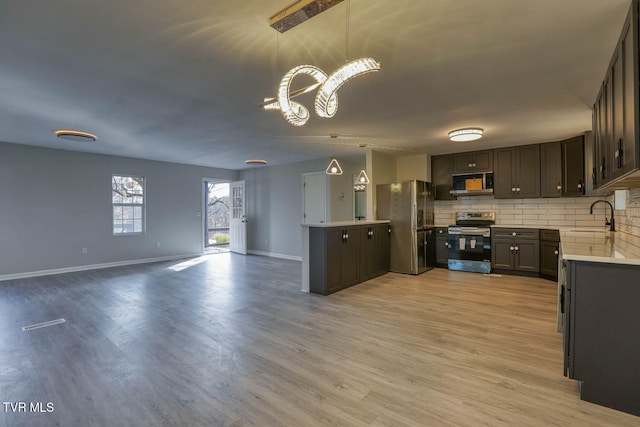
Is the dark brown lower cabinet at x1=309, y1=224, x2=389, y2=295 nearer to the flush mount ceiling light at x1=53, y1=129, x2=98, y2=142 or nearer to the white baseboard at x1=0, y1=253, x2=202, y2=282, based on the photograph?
the flush mount ceiling light at x1=53, y1=129, x2=98, y2=142

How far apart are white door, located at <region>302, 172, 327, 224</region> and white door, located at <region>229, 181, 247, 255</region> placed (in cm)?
208

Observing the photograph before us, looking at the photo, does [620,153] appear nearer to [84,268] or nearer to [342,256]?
[342,256]

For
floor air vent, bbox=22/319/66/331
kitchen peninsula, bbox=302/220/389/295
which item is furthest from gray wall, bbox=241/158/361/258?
floor air vent, bbox=22/319/66/331

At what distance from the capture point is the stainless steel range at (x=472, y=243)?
5.81 m

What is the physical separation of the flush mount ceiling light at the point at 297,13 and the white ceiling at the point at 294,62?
4 cm

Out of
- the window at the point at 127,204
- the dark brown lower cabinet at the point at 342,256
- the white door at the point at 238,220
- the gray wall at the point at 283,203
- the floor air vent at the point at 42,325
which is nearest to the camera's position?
the floor air vent at the point at 42,325

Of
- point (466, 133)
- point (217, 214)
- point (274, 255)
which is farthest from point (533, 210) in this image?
point (217, 214)

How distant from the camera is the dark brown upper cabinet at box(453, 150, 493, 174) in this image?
6059 millimetres

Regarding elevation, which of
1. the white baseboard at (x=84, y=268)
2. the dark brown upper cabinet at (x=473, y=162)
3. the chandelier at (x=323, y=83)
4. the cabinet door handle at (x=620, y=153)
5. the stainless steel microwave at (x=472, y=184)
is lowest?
the white baseboard at (x=84, y=268)

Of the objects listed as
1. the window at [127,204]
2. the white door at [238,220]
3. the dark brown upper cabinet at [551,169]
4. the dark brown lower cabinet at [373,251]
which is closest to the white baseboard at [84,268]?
the window at [127,204]

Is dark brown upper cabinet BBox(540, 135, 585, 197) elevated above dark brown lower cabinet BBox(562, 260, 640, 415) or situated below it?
above

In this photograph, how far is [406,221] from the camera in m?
5.78

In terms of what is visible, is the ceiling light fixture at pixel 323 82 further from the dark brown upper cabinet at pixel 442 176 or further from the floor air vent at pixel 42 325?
the dark brown upper cabinet at pixel 442 176

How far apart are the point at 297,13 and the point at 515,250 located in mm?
5546
